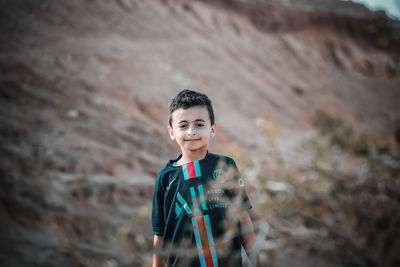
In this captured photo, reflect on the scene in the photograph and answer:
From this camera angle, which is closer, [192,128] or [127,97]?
[192,128]

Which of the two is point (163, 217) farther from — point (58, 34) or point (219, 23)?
point (219, 23)

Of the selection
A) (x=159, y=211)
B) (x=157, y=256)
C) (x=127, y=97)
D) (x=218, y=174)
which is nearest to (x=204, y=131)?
(x=218, y=174)

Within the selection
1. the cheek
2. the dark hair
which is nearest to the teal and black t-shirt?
the cheek

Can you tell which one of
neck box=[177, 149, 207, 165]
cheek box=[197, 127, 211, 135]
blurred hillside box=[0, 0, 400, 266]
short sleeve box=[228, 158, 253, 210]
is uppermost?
blurred hillside box=[0, 0, 400, 266]

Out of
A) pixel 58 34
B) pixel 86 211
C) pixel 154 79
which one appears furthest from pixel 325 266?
pixel 58 34

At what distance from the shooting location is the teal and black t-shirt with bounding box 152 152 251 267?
113 centimetres

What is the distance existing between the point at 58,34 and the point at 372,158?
8.30m

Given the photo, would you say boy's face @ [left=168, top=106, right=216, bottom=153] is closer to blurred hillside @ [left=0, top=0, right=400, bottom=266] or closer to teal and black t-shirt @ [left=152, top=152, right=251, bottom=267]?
teal and black t-shirt @ [left=152, top=152, right=251, bottom=267]

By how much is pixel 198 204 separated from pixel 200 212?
0.03 meters

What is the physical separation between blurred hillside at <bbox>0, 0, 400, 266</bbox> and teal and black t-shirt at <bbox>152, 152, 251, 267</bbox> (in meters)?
0.22

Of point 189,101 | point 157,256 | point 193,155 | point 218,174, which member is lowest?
point 157,256

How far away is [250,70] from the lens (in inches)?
472

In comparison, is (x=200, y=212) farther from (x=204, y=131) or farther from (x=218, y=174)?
(x=204, y=131)

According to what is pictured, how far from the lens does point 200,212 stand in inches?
45.4
